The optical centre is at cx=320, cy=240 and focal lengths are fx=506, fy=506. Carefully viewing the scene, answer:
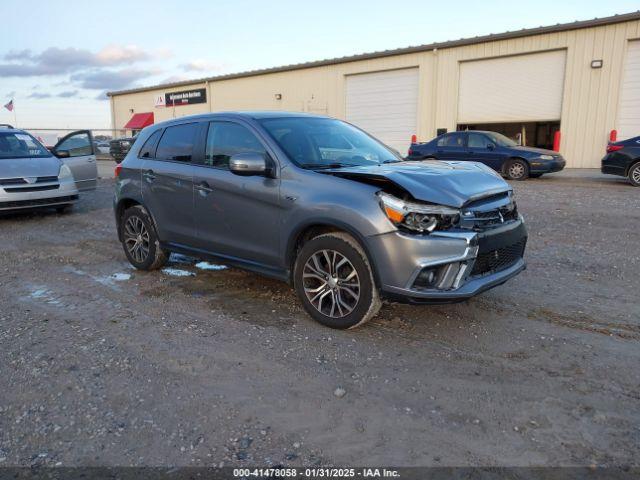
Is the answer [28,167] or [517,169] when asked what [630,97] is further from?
[28,167]

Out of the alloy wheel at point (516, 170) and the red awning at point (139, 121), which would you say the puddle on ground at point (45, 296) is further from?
the red awning at point (139, 121)

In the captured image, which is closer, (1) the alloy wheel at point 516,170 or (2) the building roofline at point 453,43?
(1) the alloy wheel at point 516,170

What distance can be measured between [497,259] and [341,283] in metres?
1.23

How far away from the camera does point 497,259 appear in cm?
393

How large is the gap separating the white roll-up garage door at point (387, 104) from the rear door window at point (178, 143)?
20.0 metres

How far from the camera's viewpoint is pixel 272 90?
2994cm

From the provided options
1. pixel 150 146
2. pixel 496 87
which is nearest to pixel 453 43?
pixel 496 87

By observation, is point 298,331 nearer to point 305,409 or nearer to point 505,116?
point 305,409

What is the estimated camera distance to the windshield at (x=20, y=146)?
9.61 meters

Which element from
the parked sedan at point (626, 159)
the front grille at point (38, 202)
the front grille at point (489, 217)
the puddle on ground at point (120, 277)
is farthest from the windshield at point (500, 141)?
the puddle on ground at point (120, 277)

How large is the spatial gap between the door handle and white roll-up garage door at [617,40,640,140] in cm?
1890

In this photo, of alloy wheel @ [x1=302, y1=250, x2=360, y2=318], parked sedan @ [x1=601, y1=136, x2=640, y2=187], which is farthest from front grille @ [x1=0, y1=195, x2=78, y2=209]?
parked sedan @ [x1=601, y1=136, x2=640, y2=187]

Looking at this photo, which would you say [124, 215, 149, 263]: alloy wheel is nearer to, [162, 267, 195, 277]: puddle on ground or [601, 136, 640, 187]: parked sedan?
[162, 267, 195, 277]: puddle on ground

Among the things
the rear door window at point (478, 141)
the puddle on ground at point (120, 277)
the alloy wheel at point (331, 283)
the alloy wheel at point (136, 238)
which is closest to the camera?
the alloy wheel at point (331, 283)
